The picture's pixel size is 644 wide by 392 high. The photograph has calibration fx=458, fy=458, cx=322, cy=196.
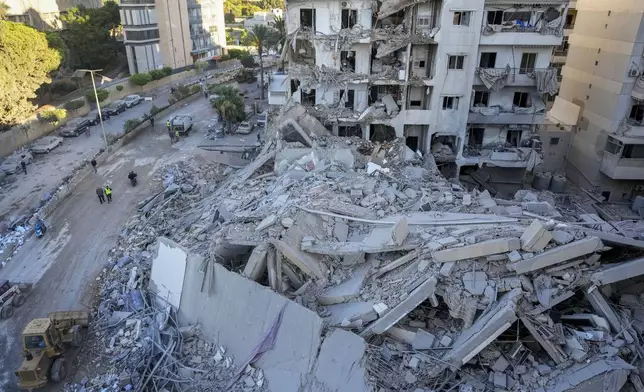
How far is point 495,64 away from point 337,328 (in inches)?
827

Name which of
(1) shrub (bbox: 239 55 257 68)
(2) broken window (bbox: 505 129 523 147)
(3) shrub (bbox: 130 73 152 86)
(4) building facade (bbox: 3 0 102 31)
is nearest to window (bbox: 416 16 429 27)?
(2) broken window (bbox: 505 129 523 147)

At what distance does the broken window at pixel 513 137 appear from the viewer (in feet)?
95.8

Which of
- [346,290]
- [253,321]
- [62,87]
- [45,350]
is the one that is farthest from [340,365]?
[62,87]

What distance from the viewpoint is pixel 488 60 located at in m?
27.3

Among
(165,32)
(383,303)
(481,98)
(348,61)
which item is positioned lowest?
(383,303)

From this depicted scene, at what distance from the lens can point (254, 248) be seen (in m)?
15.6

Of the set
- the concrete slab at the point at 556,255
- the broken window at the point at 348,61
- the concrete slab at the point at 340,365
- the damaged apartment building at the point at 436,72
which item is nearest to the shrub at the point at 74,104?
the damaged apartment building at the point at 436,72

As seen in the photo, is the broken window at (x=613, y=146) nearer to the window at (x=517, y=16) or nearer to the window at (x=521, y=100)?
the window at (x=521, y=100)

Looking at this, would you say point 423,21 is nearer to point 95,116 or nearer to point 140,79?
point 95,116

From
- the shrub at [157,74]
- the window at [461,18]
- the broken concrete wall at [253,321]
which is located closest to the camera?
the broken concrete wall at [253,321]

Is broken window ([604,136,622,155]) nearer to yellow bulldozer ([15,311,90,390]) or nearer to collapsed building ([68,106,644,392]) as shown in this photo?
collapsed building ([68,106,644,392])

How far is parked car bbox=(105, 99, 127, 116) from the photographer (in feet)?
144

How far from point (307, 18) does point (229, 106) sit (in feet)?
37.2

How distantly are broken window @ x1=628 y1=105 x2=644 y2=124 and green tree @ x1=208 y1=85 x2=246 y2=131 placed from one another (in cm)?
2729
